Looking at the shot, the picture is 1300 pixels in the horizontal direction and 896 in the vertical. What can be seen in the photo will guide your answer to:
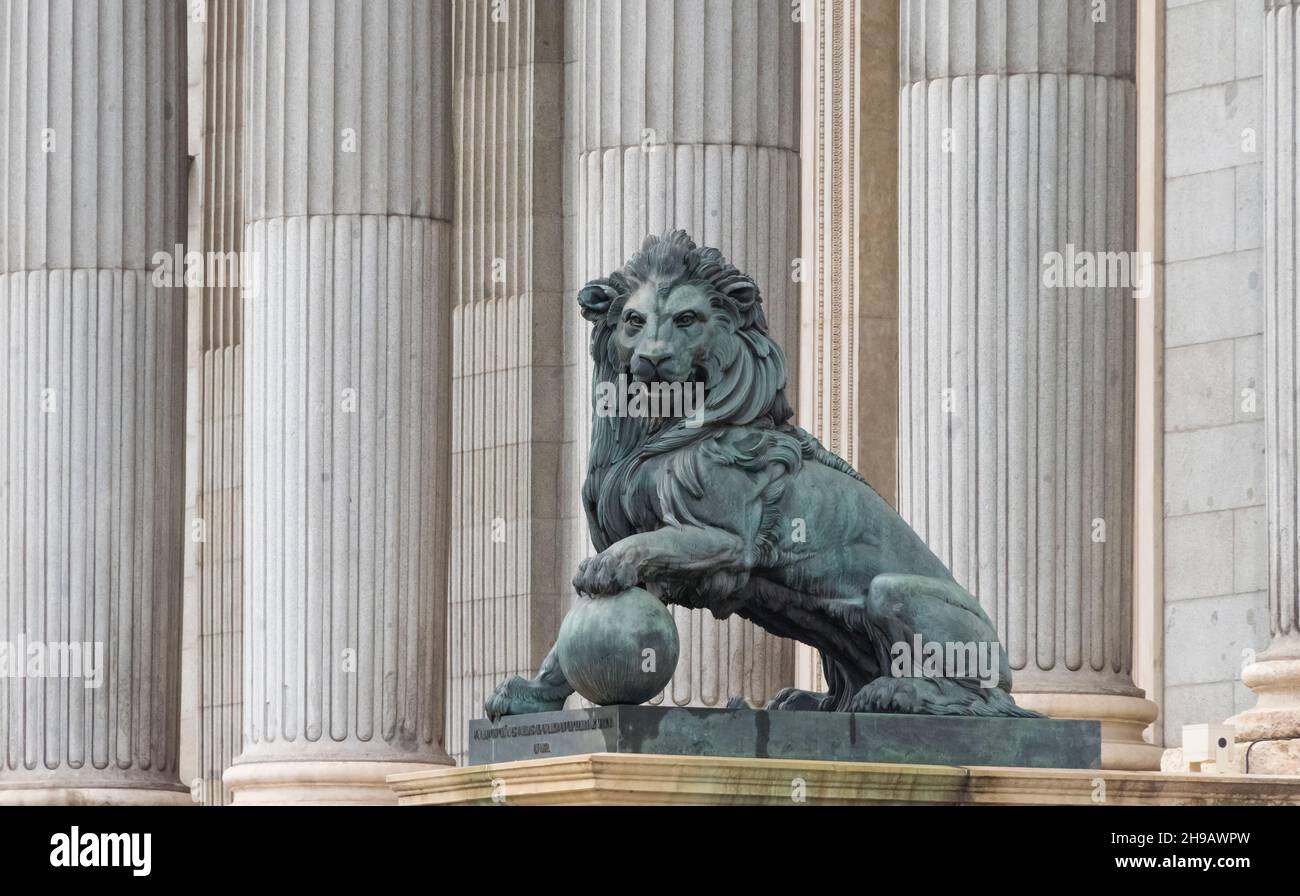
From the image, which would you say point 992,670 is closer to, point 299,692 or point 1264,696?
point 1264,696

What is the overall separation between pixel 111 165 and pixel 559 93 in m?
11.3

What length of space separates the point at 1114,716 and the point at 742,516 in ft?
39.3

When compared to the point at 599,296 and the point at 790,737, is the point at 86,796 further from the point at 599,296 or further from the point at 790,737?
the point at 790,737

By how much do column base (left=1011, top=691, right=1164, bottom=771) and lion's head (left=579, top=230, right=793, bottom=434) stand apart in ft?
35.5

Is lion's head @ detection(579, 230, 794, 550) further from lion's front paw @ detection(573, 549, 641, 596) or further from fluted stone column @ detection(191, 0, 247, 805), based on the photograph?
fluted stone column @ detection(191, 0, 247, 805)

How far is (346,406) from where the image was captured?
1734 inches

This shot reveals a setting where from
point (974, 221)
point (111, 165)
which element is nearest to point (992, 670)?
point (974, 221)

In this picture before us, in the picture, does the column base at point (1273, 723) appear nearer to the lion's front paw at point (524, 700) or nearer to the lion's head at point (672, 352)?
the lion's head at point (672, 352)

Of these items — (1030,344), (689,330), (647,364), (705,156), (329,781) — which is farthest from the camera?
(329,781)

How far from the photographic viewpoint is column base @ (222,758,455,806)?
43.1 metres

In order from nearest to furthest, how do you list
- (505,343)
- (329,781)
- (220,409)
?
(329,781), (505,343), (220,409)

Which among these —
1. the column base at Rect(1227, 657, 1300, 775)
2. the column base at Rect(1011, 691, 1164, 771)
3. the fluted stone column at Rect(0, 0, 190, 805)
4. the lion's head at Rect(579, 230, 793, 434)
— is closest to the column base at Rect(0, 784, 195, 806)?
the fluted stone column at Rect(0, 0, 190, 805)

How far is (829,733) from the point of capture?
89.7 ft

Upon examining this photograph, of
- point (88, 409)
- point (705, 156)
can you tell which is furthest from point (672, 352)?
point (88, 409)
